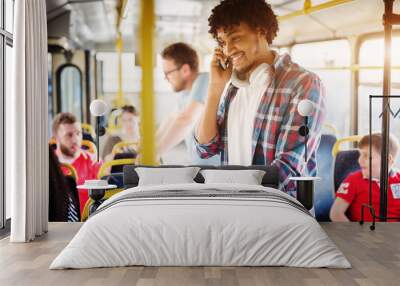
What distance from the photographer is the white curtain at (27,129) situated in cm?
579

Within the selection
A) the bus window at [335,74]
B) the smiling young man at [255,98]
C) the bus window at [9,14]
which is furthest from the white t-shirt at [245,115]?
the bus window at [9,14]

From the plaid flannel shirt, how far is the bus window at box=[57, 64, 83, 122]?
1.81 m

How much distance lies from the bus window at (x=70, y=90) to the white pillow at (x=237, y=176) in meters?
1.93

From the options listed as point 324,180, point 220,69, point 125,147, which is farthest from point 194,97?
point 324,180

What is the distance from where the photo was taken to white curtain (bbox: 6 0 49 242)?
19.0 feet

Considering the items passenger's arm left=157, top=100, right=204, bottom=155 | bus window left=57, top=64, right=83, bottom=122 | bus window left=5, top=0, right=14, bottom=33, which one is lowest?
passenger's arm left=157, top=100, right=204, bottom=155

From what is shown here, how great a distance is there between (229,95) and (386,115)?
1990mm

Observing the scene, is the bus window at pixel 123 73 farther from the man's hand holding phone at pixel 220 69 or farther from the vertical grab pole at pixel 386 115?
the vertical grab pole at pixel 386 115

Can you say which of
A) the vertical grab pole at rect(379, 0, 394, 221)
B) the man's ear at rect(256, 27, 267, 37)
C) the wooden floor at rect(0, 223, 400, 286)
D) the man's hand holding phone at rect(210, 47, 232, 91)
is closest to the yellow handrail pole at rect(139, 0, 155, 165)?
the man's hand holding phone at rect(210, 47, 232, 91)

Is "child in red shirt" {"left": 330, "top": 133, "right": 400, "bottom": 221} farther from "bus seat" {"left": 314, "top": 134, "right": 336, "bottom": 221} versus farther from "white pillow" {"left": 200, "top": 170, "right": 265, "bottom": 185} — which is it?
"white pillow" {"left": 200, "top": 170, "right": 265, "bottom": 185}

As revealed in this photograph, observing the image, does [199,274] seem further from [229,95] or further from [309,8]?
[309,8]

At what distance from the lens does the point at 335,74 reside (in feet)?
23.6

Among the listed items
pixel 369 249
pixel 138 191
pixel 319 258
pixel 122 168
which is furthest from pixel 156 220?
pixel 122 168

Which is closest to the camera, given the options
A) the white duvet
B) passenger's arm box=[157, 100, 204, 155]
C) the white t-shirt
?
the white duvet
